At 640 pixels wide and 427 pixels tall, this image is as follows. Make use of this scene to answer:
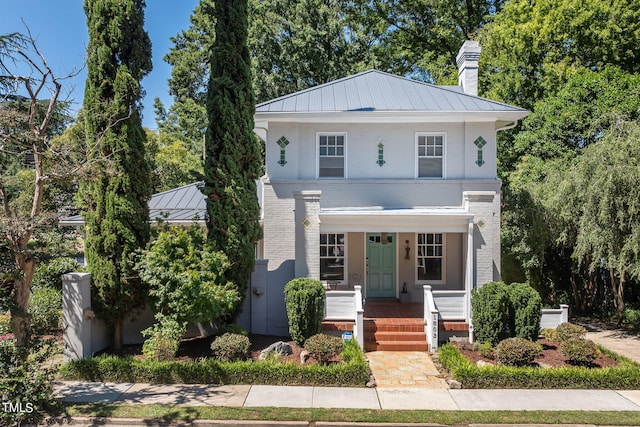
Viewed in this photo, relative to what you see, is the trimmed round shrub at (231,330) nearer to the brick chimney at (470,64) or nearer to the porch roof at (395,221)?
the porch roof at (395,221)

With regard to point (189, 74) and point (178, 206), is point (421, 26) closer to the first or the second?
point (189, 74)

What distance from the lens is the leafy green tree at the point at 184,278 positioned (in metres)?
9.63

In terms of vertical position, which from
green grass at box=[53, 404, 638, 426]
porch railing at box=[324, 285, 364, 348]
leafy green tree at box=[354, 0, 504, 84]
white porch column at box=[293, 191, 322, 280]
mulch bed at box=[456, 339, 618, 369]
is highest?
leafy green tree at box=[354, 0, 504, 84]

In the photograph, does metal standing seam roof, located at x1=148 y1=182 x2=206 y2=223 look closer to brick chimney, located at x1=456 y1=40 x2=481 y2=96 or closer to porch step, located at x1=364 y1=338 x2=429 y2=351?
porch step, located at x1=364 y1=338 x2=429 y2=351

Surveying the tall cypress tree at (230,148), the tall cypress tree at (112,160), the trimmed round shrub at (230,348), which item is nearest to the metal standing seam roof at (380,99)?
the tall cypress tree at (230,148)

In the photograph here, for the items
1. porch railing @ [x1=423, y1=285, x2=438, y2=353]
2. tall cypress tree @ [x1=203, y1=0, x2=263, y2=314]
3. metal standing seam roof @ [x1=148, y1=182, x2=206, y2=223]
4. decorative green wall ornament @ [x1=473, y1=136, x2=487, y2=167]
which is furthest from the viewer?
Answer: metal standing seam roof @ [x1=148, y1=182, x2=206, y2=223]

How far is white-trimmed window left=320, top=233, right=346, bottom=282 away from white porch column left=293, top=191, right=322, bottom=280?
8.35 feet

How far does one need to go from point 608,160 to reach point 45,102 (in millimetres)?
14983

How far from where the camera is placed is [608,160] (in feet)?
40.9

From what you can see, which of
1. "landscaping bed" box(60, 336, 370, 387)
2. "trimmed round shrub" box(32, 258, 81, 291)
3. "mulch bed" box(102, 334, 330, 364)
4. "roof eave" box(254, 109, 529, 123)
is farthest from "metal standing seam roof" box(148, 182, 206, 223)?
"landscaping bed" box(60, 336, 370, 387)

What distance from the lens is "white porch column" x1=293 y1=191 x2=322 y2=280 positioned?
1220cm

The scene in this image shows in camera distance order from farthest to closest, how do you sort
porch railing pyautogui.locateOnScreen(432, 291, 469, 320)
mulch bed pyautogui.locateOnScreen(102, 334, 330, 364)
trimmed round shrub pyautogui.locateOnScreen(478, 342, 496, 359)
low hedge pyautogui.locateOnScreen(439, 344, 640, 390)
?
porch railing pyautogui.locateOnScreen(432, 291, 469, 320), trimmed round shrub pyautogui.locateOnScreen(478, 342, 496, 359), mulch bed pyautogui.locateOnScreen(102, 334, 330, 364), low hedge pyautogui.locateOnScreen(439, 344, 640, 390)

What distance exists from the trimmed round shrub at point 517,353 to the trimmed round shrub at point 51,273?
12095 millimetres

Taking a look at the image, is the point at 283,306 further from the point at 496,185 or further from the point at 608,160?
the point at 608,160
